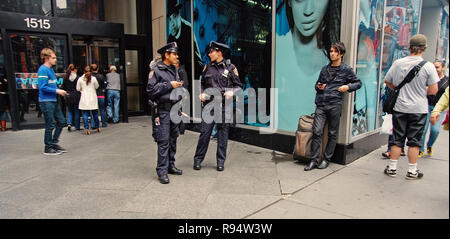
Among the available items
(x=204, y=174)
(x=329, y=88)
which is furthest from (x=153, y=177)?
(x=329, y=88)

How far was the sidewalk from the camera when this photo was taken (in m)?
3.40

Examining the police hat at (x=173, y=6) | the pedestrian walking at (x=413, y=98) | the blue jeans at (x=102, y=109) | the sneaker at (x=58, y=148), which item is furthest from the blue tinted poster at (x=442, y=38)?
the sneaker at (x=58, y=148)

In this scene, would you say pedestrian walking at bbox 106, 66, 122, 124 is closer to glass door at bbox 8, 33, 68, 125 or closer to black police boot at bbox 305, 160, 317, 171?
glass door at bbox 8, 33, 68, 125

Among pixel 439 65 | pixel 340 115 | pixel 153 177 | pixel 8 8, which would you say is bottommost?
pixel 153 177

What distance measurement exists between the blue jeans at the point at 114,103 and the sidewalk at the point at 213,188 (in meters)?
3.29

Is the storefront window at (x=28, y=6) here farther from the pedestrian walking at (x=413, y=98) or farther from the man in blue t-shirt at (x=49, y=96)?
the pedestrian walking at (x=413, y=98)

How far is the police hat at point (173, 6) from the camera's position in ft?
27.2

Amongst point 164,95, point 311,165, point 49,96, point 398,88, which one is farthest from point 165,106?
point 398,88

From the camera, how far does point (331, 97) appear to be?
15.6 feet

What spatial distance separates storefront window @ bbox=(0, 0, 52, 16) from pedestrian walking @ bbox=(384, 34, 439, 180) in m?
9.16

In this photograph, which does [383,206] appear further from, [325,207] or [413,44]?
[413,44]

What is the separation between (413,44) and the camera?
419 cm

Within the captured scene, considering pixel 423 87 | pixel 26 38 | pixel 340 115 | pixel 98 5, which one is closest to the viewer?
pixel 423 87

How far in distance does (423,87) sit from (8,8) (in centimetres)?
1007
